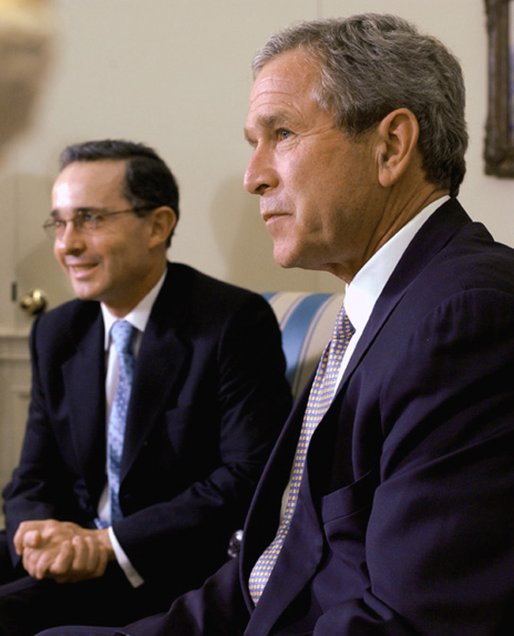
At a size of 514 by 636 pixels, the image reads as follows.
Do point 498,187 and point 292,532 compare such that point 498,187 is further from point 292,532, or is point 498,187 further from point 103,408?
point 292,532

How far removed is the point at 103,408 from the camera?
211 cm

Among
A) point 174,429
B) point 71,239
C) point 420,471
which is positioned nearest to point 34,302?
point 71,239

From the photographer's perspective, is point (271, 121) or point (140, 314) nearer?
point (271, 121)

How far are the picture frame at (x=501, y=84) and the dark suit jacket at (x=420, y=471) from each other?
1667 millimetres

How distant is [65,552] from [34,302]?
139 centimetres

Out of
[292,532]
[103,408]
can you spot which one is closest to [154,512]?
[103,408]

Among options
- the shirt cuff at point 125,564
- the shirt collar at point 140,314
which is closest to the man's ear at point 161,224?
the shirt collar at point 140,314

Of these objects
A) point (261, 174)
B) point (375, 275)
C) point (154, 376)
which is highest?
point (261, 174)

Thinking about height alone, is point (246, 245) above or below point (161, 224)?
below

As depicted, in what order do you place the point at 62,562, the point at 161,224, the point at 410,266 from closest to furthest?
the point at 410,266
the point at 62,562
the point at 161,224

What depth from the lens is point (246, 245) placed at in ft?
9.93

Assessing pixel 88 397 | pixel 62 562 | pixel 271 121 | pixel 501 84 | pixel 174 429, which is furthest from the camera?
pixel 501 84

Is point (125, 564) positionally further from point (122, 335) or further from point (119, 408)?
point (122, 335)

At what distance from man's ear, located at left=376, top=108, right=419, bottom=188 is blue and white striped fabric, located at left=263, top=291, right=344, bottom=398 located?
105 cm
